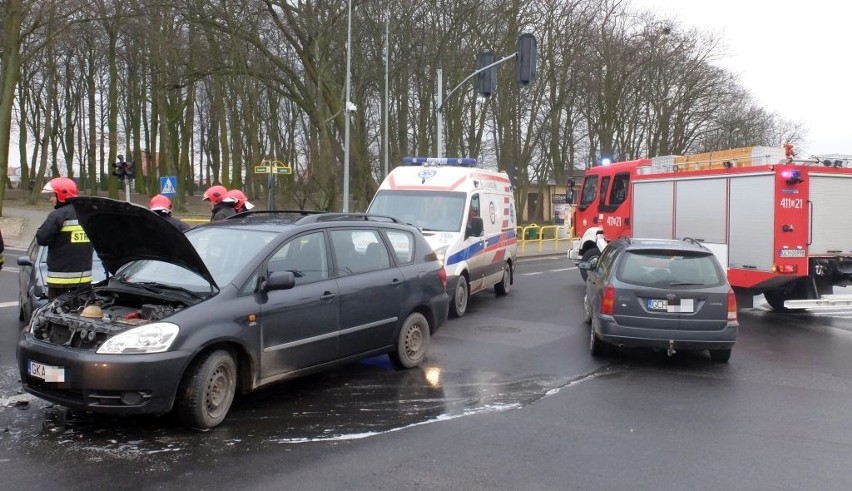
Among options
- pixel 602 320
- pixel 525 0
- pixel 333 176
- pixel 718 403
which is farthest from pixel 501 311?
pixel 525 0

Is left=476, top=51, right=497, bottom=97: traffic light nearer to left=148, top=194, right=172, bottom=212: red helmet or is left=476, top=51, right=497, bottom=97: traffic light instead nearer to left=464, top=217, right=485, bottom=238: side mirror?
left=464, top=217, right=485, bottom=238: side mirror

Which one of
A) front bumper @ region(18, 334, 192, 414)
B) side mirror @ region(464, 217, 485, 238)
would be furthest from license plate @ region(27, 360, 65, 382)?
side mirror @ region(464, 217, 485, 238)

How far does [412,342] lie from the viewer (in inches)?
319

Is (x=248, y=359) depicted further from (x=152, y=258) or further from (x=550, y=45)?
(x=550, y=45)

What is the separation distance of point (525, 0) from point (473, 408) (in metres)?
29.4

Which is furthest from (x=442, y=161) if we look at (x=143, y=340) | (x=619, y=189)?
(x=143, y=340)

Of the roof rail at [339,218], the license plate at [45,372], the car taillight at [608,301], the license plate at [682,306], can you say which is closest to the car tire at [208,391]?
the license plate at [45,372]

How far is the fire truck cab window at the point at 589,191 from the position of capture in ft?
58.2

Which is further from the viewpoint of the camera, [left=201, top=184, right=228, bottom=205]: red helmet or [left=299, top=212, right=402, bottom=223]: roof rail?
[left=201, top=184, right=228, bottom=205]: red helmet

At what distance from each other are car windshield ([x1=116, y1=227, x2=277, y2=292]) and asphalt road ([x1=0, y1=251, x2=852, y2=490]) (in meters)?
1.12

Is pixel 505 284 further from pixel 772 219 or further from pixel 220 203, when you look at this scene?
pixel 220 203

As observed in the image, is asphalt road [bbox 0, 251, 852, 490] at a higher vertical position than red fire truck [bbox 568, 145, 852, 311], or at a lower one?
lower

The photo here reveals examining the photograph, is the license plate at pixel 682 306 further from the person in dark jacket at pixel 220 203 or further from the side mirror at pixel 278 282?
the person in dark jacket at pixel 220 203

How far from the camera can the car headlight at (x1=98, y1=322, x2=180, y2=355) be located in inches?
207
